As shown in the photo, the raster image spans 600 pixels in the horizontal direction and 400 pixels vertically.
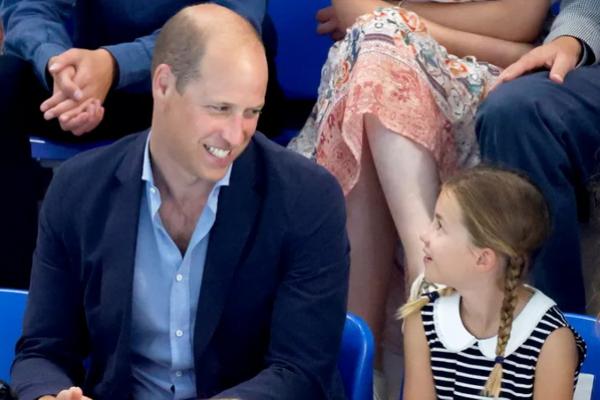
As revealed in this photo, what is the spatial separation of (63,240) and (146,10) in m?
1.01

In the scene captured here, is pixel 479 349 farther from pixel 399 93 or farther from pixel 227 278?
pixel 399 93

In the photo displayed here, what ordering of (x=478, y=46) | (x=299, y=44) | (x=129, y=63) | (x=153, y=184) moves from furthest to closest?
1. (x=299, y=44)
2. (x=478, y=46)
3. (x=129, y=63)
4. (x=153, y=184)

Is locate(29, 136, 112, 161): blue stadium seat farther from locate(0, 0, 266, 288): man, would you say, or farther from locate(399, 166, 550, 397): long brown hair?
locate(399, 166, 550, 397): long brown hair

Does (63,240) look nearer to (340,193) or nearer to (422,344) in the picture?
(340,193)

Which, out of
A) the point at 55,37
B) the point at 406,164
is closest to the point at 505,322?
the point at 406,164

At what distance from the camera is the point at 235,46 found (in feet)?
6.44

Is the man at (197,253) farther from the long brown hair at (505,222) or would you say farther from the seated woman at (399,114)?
the seated woman at (399,114)

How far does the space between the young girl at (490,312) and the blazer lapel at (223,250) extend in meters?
0.36

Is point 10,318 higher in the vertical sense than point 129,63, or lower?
lower

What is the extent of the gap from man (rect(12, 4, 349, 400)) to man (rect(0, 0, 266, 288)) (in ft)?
1.92

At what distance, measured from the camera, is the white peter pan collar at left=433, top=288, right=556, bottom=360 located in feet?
6.88

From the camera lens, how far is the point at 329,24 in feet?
10.2

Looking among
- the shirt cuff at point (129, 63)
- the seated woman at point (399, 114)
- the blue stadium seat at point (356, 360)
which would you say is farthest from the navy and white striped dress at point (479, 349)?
the shirt cuff at point (129, 63)

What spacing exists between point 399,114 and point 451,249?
53 cm
